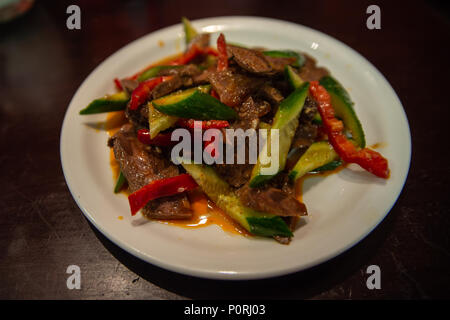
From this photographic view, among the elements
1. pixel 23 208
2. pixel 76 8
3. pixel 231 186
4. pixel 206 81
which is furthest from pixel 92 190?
pixel 76 8

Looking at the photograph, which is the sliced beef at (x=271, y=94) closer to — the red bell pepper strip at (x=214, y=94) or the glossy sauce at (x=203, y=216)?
the red bell pepper strip at (x=214, y=94)

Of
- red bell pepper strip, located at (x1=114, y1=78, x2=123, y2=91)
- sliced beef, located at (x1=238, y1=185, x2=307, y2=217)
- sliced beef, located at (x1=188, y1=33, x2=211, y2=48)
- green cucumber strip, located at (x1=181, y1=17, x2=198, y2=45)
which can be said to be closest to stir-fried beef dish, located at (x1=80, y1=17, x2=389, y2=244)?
sliced beef, located at (x1=238, y1=185, x2=307, y2=217)

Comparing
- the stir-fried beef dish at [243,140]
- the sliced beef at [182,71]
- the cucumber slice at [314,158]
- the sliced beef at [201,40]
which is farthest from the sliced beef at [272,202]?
the sliced beef at [201,40]

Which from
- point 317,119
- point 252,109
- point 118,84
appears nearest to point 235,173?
point 252,109

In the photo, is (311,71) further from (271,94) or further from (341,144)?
(341,144)
